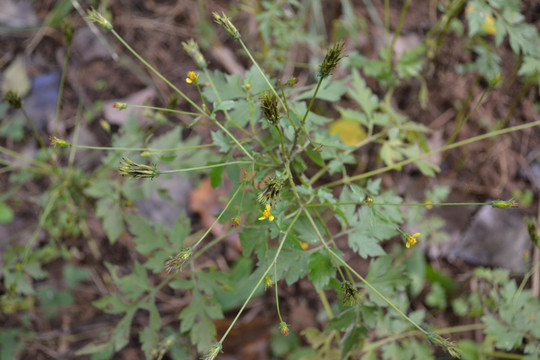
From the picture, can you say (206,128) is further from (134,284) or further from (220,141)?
(220,141)

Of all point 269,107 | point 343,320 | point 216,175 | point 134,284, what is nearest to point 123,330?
point 134,284

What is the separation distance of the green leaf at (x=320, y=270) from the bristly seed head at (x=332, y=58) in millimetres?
657

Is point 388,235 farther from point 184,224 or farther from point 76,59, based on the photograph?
point 76,59

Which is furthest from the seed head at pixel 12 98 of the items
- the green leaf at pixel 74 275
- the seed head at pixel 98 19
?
the green leaf at pixel 74 275

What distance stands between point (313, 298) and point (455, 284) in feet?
3.06

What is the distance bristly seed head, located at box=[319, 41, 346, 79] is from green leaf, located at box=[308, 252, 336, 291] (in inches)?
25.9

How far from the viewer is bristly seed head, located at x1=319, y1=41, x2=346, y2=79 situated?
3.95ft

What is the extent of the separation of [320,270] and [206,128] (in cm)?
181

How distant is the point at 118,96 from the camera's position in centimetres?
324

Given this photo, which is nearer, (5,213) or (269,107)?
(269,107)

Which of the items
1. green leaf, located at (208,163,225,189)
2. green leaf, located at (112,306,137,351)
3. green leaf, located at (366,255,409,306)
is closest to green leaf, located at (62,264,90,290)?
green leaf, located at (112,306,137,351)

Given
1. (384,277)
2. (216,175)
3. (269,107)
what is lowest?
(384,277)

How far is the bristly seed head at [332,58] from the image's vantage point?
1.21 metres

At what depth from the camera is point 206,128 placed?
3.04 meters
